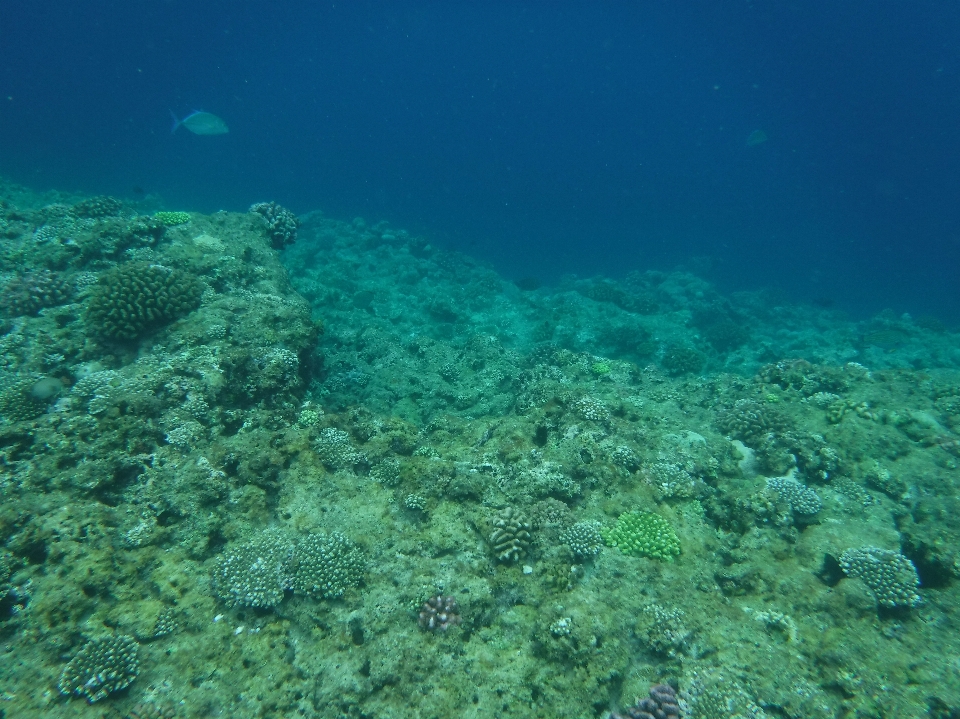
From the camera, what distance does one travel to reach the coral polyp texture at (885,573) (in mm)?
5773

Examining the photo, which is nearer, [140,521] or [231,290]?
[140,521]

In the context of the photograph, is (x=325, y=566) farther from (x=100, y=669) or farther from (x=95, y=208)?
(x=95, y=208)

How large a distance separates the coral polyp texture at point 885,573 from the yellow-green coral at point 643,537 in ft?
7.35

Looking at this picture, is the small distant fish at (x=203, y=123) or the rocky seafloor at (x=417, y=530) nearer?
the rocky seafloor at (x=417, y=530)

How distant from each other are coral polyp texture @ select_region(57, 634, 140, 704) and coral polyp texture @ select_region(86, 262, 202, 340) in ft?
19.0

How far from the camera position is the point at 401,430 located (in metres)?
8.36

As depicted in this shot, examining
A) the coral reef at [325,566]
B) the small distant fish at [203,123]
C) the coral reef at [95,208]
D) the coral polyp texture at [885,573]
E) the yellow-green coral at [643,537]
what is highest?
the small distant fish at [203,123]

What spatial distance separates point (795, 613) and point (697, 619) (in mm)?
1300

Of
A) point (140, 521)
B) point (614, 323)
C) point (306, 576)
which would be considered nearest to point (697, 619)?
point (306, 576)

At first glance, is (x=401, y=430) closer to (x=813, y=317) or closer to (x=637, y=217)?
(x=813, y=317)

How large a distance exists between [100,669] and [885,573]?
9.48 metres

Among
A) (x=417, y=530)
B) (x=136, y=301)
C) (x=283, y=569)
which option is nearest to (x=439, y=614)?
(x=417, y=530)

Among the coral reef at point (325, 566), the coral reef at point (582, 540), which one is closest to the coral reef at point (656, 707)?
the coral reef at point (582, 540)

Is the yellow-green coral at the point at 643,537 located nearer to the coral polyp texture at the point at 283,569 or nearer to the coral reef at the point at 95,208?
the coral polyp texture at the point at 283,569
